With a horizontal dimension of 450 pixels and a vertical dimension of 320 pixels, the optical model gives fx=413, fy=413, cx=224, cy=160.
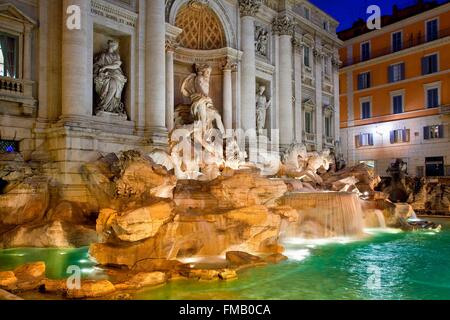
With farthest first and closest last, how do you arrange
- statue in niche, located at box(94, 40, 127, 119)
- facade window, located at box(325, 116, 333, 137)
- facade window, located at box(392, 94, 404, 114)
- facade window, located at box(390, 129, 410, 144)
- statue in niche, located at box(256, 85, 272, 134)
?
facade window, located at box(392, 94, 404, 114) → facade window, located at box(390, 129, 410, 144) → facade window, located at box(325, 116, 333, 137) → statue in niche, located at box(256, 85, 272, 134) → statue in niche, located at box(94, 40, 127, 119)

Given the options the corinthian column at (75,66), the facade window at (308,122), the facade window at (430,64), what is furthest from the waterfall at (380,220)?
the facade window at (430,64)

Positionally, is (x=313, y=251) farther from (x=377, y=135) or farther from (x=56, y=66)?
(x=377, y=135)

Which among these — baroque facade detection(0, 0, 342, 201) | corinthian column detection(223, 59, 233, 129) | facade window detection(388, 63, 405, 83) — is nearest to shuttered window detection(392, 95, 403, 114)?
facade window detection(388, 63, 405, 83)

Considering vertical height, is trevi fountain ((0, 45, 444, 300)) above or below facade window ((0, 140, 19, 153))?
below

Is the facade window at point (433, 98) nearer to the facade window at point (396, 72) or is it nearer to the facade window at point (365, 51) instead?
the facade window at point (396, 72)

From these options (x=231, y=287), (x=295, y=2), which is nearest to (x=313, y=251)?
(x=231, y=287)

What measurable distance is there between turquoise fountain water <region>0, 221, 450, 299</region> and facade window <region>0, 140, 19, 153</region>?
3.46m

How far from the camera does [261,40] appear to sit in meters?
20.1

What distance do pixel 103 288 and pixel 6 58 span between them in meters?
8.51

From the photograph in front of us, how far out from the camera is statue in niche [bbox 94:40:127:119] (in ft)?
41.7

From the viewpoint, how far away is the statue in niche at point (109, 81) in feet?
41.7

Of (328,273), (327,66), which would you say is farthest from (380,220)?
(327,66)

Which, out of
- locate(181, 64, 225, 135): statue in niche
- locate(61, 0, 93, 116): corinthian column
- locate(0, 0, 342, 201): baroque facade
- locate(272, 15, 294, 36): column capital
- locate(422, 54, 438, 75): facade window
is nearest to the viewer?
locate(0, 0, 342, 201): baroque facade

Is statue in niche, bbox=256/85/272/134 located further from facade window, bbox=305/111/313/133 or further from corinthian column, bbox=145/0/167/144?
corinthian column, bbox=145/0/167/144
